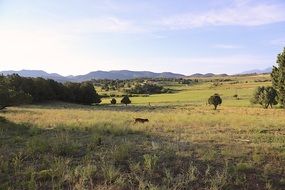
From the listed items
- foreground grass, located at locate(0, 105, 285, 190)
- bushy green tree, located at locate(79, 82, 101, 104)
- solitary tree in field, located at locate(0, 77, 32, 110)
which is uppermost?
solitary tree in field, located at locate(0, 77, 32, 110)

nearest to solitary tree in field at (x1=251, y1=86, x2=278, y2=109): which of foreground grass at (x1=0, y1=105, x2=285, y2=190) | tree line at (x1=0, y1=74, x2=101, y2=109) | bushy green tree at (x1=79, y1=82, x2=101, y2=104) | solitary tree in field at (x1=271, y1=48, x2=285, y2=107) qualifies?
solitary tree in field at (x1=271, y1=48, x2=285, y2=107)

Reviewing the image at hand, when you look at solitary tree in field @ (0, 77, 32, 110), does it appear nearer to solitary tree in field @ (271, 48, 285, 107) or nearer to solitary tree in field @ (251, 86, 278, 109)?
solitary tree in field @ (271, 48, 285, 107)

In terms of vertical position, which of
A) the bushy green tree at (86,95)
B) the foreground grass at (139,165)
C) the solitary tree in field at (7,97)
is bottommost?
the bushy green tree at (86,95)

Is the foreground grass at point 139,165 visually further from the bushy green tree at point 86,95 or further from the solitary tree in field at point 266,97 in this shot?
the bushy green tree at point 86,95

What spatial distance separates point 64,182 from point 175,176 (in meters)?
2.73

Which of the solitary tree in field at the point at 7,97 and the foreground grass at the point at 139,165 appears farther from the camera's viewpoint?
the solitary tree in field at the point at 7,97

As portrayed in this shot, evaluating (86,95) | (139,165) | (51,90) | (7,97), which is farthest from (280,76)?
(86,95)

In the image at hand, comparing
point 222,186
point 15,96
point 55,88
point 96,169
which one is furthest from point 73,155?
point 55,88

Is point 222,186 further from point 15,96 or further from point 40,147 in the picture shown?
point 15,96

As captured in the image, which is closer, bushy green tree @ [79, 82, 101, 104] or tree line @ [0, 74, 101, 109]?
tree line @ [0, 74, 101, 109]

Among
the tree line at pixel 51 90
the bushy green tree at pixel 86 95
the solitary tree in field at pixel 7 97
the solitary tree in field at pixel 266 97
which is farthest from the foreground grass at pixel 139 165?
the bushy green tree at pixel 86 95

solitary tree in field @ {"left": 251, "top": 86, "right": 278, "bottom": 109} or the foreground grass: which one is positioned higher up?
the foreground grass

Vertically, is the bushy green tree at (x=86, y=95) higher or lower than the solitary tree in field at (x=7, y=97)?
lower

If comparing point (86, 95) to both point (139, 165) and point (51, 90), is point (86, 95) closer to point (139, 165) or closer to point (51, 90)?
point (51, 90)
